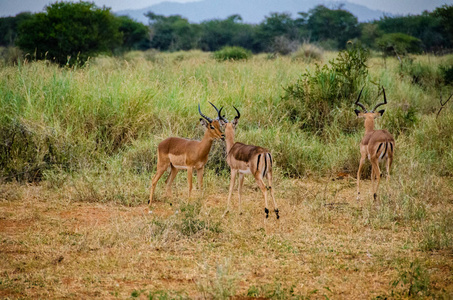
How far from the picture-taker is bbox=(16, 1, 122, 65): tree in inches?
734

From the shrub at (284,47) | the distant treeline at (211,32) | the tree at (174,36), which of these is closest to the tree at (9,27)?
the distant treeline at (211,32)

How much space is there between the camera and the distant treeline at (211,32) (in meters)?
19.1

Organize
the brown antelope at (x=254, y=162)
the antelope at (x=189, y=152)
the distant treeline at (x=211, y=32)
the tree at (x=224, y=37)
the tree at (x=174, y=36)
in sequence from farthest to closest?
the tree at (x=224, y=37) → the tree at (x=174, y=36) → the distant treeline at (x=211, y=32) → the antelope at (x=189, y=152) → the brown antelope at (x=254, y=162)

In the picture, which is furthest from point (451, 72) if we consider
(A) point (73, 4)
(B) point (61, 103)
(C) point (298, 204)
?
(A) point (73, 4)

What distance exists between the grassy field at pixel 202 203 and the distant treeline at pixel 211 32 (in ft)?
27.6

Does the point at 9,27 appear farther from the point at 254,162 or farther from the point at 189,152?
the point at 254,162

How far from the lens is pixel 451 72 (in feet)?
45.8

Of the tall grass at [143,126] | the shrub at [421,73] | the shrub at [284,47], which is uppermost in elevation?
→ the shrub at [284,47]

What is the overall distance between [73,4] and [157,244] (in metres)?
17.2

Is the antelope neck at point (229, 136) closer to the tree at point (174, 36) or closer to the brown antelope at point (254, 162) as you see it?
the brown antelope at point (254, 162)

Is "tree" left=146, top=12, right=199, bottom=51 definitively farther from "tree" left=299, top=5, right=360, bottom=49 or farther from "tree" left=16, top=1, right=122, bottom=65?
"tree" left=16, top=1, right=122, bottom=65

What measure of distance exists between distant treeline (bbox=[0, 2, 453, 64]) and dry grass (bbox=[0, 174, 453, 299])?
13.4 metres

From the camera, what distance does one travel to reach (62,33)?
18.6 m

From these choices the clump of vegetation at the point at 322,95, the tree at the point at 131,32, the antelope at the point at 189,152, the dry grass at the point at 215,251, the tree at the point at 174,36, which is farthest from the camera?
the tree at the point at 174,36
